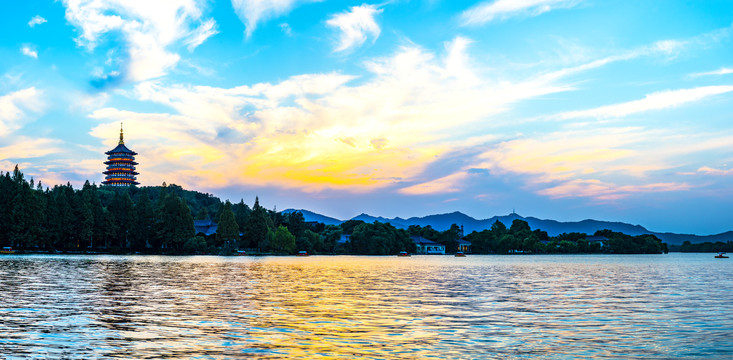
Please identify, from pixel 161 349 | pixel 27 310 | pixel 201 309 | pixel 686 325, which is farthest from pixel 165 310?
pixel 686 325

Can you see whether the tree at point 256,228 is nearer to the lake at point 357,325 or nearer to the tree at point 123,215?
the tree at point 123,215

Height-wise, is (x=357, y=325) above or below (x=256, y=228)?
below

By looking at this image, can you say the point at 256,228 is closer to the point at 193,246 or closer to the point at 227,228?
the point at 227,228

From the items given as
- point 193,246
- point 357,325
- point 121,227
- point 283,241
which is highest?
point 121,227

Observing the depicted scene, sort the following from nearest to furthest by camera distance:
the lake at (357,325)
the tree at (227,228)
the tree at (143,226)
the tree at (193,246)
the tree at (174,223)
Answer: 1. the lake at (357,325)
2. the tree at (174,223)
3. the tree at (143,226)
4. the tree at (193,246)
5. the tree at (227,228)

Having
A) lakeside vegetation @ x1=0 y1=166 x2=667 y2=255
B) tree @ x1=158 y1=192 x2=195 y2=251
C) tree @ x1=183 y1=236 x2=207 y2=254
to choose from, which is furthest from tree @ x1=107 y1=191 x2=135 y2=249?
tree @ x1=183 y1=236 x2=207 y2=254

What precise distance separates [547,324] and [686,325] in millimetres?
5594

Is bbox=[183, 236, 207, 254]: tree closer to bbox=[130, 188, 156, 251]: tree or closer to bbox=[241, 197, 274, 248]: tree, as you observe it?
bbox=[130, 188, 156, 251]: tree

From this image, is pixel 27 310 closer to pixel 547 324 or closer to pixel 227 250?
pixel 547 324

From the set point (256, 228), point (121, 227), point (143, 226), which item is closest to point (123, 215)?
point (121, 227)

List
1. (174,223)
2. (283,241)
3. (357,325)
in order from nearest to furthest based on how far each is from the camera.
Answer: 1. (357,325)
2. (174,223)
3. (283,241)

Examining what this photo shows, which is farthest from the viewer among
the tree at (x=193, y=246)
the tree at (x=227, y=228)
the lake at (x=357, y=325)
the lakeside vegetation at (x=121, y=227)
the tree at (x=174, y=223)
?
the tree at (x=227, y=228)

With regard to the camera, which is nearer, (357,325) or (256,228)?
(357,325)

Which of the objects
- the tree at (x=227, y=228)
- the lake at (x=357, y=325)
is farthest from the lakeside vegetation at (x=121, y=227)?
the lake at (x=357, y=325)
